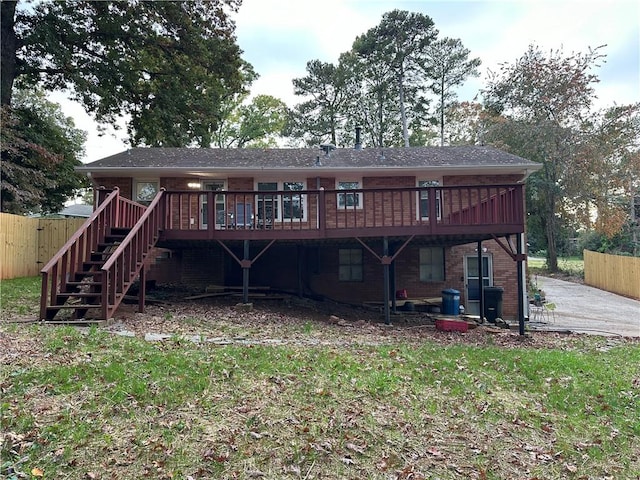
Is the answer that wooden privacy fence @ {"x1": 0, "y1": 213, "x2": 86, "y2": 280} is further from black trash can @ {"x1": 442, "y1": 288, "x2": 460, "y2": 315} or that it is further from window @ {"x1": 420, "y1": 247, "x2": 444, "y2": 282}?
black trash can @ {"x1": 442, "y1": 288, "x2": 460, "y2": 315}

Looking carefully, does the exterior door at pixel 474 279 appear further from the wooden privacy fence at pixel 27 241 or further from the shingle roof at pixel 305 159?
the wooden privacy fence at pixel 27 241

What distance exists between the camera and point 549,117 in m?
25.4

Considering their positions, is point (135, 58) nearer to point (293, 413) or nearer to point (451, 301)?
point (451, 301)

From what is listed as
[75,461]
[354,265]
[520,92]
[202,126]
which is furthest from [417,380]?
[520,92]

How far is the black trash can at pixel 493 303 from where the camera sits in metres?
11.4

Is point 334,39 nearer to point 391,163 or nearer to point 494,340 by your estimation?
point 391,163

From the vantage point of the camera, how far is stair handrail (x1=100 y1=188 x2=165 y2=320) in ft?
21.5

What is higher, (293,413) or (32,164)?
(32,164)

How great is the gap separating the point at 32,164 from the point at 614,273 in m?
27.2

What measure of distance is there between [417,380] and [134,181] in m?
11.2

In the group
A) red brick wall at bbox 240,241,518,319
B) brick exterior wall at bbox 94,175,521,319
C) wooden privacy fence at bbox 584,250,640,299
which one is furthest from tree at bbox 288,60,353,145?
red brick wall at bbox 240,241,518,319

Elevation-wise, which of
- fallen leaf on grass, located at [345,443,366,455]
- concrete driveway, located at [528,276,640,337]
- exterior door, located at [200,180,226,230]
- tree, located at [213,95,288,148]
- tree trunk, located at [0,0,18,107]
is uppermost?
tree, located at [213,95,288,148]

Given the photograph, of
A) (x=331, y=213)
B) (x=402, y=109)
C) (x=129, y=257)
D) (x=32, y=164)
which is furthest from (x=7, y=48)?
(x=402, y=109)

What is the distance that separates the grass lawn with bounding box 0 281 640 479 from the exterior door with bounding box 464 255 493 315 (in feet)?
23.5
